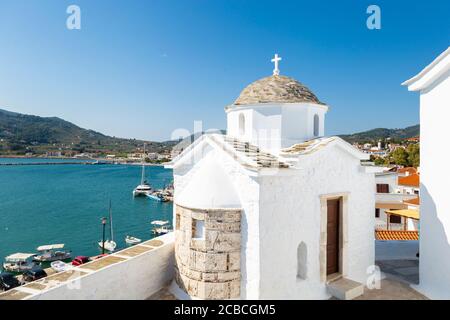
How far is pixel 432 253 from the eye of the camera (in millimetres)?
8008

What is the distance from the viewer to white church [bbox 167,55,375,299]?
6.70 meters

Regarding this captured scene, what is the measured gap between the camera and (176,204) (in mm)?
7820

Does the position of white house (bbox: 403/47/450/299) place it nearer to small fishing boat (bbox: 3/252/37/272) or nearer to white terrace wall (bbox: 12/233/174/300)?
white terrace wall (bbox: 12/233/174/300)

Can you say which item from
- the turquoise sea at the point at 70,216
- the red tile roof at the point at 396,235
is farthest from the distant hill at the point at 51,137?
the red tile roof at the point at 396,235

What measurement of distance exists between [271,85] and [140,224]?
36.7 m

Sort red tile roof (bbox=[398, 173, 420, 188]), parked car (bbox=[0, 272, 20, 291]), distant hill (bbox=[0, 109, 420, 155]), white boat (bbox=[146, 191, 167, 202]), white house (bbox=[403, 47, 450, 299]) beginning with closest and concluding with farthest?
white house (bbox=[403, 47, 450, 299]) → parked car (bbox=[0, 272, 20, 291]) → red tile roof (bbox=[398, 173, 420, 188]) → white boat (bbox=[146, 191, 167, 202]) → distant hill (bbox=[0, 109, 420, 155])

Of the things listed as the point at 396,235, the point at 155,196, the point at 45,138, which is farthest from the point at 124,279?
the point at 45,138

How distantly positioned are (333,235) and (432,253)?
255 centimetres

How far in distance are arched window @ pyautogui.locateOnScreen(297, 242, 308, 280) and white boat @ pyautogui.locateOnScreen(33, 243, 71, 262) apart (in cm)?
2799

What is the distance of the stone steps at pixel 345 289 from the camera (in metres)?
7.62

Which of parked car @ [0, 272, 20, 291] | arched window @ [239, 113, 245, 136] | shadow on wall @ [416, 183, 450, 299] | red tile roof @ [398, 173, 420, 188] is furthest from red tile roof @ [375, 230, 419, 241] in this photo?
parked car @ [0, 272, 20, 291]

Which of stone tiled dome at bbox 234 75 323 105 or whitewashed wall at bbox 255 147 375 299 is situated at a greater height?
stone tiled dome at bbox 234 75 323 105
